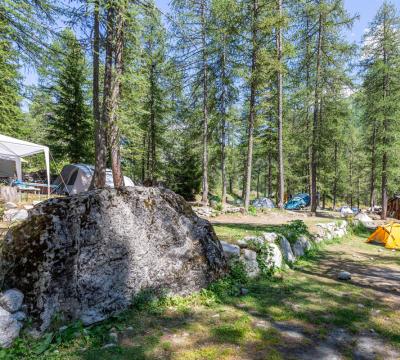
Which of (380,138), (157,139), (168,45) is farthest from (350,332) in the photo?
(157,139)

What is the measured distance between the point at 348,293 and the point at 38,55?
7327 millimetres

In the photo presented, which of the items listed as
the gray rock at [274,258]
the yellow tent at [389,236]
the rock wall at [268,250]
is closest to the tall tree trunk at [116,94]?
the rock wall at [268,250]

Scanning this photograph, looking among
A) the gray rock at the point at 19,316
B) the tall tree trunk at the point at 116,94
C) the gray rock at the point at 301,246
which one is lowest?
the gray rock at the point at 301,246

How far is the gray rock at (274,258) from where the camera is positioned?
5.70m

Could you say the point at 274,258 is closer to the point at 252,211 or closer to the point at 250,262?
the point at 250,262

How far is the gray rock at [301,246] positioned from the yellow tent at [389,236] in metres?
3.48

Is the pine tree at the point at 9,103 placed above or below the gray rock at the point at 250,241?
above

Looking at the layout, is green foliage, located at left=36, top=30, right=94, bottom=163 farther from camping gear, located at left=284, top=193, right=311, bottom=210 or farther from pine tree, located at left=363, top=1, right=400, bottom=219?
camping gear, located at left=284, top=193, right=311, bottom=210

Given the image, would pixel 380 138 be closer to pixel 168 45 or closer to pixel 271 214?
pixel 271 214

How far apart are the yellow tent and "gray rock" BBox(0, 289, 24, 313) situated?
33.6ft

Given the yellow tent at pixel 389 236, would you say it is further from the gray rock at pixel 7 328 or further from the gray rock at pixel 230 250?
the gray rock at pixel 7 328

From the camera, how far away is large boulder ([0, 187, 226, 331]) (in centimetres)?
339

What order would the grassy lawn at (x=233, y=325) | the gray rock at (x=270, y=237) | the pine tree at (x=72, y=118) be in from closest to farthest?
the grassy lawn at (x=233, y=325) → the gray rock at (x=270, y=237) → the pine tree at (x=72, y=118)

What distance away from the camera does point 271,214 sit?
1239 centimetres
